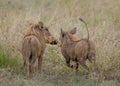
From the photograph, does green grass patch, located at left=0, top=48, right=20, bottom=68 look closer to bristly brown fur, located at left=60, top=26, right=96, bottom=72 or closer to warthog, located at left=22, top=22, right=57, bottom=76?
warthog, located at left=22, top=22, right=57, bottom=76

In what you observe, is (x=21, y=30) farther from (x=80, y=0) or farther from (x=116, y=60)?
(x=80, y=0)

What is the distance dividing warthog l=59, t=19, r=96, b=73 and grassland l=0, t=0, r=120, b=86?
20 centimetres

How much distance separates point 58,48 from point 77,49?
4.25 ft

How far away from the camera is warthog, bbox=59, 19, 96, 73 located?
7226 millimetres

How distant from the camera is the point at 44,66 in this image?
8.02m

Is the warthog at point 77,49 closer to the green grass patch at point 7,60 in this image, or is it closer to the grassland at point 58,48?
the grassland at point 58,48

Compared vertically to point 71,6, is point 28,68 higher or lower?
lower

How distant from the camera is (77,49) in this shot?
7336mm

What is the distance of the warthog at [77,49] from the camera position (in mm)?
7226

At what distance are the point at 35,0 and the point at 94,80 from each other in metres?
5.77

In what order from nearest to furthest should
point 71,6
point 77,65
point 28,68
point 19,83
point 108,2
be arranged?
point 19,83 → point 28,68 → point 77,65 → point 71,6 → point 108,2

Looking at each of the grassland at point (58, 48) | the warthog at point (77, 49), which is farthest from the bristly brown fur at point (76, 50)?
the grassland at point (58, 48)

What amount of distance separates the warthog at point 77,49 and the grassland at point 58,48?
20cm

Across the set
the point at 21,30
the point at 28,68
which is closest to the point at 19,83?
the point at 28,68
